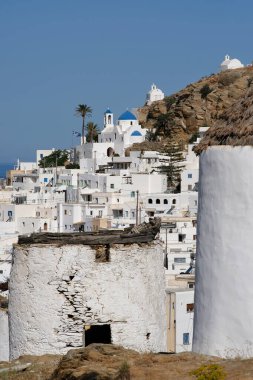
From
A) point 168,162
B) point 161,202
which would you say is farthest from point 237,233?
point 168,162

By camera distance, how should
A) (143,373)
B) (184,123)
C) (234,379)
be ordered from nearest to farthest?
Answer: (234,379) < (143,373) < (184,123)

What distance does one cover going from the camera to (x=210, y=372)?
823 centimetres

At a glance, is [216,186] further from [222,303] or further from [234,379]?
[234,379]

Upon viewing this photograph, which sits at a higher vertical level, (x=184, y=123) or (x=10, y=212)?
(x=184, y=123)

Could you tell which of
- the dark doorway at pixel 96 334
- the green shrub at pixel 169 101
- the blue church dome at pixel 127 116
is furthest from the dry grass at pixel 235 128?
the green shrub at pixel 169 101

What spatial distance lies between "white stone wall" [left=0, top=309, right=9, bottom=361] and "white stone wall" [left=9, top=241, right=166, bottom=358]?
45.2 inches

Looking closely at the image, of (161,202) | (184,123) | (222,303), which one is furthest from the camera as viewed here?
(184,123)

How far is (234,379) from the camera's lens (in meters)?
8.08

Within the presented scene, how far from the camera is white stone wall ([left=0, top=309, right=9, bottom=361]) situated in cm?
1402

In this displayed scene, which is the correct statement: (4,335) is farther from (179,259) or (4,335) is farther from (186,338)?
(179,259)

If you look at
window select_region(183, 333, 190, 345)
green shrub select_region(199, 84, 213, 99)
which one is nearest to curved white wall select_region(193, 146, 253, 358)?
window select_region(183, 333, 190, 345)

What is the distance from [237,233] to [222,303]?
0.67 m

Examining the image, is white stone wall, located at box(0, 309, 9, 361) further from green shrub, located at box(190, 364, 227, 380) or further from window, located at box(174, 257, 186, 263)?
window, located at box(174, 257, 186, 263)

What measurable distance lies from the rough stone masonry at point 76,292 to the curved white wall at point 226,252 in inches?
119
